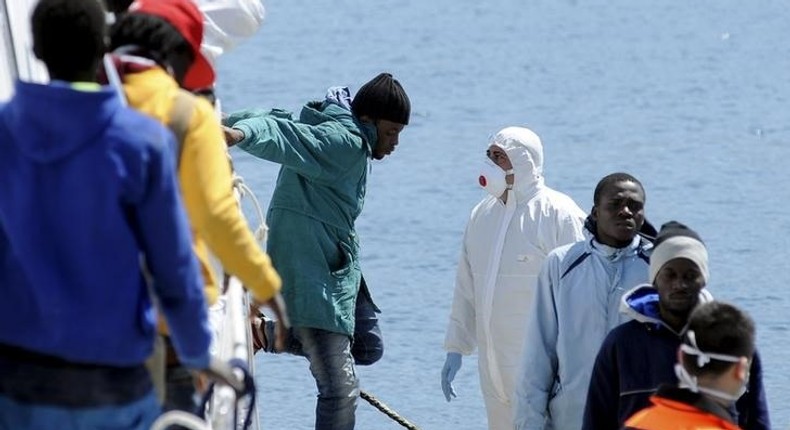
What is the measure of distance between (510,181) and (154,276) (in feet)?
13.9

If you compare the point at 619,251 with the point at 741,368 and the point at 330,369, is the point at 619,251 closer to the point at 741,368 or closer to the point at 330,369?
the point at 330,369

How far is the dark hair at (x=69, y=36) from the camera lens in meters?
3.92

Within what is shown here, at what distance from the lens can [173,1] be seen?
4727mm

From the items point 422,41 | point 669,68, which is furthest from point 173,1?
point 422,41

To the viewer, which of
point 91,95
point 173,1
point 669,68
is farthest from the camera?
point 669,68

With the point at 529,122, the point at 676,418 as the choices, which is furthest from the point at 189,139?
the point at 529,122

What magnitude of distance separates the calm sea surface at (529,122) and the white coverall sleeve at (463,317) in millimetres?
3472

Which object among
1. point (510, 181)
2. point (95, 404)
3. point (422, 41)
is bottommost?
point (422, 41)

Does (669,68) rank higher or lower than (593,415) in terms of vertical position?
lower

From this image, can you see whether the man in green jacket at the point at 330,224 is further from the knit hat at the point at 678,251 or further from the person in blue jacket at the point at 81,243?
the person in blue jacket at the point at 81,243

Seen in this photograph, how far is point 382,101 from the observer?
308 inches

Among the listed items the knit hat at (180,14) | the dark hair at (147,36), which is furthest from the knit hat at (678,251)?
the dark hair at (147,36)

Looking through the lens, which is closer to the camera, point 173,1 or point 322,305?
point 173,1

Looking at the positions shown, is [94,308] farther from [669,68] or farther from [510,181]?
[669,68]
